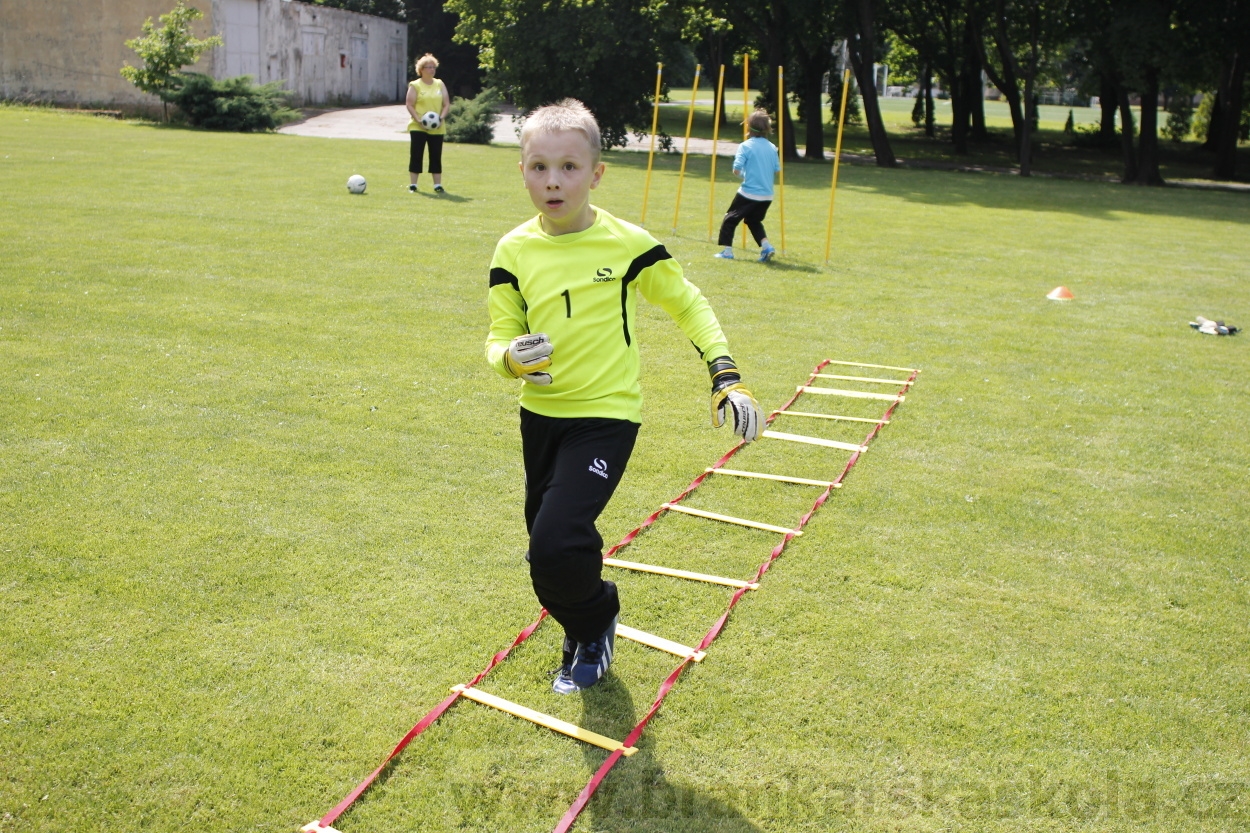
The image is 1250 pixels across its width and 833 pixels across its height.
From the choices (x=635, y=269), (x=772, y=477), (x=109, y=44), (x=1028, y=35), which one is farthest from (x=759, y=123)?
(x=109, y=44)

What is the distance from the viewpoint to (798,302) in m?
12.2

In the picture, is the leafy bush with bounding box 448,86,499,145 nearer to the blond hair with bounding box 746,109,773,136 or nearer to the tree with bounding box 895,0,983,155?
the tree with bounding box 895,0,983,155

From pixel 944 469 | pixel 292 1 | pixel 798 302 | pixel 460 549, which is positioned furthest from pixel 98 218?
pixel 292 1

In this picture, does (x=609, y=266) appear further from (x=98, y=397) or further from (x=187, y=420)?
(x=98, y=397)

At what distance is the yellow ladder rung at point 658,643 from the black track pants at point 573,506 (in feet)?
1.43

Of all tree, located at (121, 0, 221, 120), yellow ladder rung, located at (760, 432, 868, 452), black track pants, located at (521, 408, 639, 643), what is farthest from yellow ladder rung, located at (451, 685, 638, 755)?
tree, located at (121, 0, 221, 120)

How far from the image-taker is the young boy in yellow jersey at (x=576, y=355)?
3.94 m

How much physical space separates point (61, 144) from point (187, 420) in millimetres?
20255

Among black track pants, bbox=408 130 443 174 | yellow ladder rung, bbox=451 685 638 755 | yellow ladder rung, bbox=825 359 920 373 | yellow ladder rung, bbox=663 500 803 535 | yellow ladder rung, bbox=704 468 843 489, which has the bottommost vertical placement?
yellow ladder rung, bbox=451 685 638 755

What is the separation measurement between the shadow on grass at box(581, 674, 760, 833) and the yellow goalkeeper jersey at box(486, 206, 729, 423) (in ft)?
4.28

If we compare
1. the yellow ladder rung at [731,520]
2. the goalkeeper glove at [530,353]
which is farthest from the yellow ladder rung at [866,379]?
the goalkeeper glove at [530,353]

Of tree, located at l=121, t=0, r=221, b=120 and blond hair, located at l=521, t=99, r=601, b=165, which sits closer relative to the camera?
Result: blond hair, located at l=521, t=99, r=601, b=165

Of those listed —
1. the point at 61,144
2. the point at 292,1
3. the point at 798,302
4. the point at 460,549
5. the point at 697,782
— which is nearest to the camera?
the point at 697,782

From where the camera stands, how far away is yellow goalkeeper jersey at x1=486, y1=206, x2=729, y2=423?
162 inches
